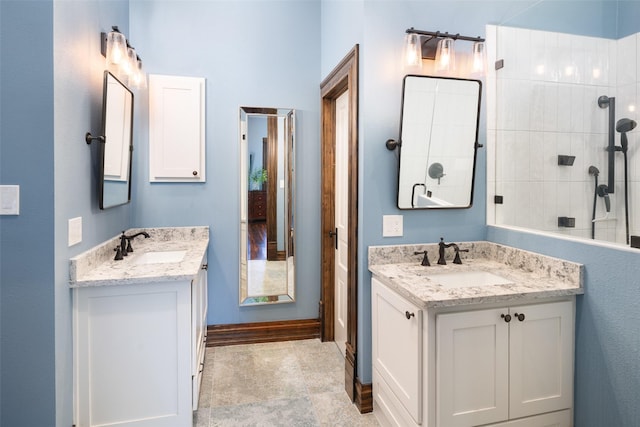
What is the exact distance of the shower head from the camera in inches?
80.0

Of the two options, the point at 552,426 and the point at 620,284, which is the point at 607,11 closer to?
the point at 620,284

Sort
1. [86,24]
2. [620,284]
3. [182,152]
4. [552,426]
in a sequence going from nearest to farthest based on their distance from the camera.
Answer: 1. [620,284]
2. [552,426]
3. [86,24]
4. [182,152]

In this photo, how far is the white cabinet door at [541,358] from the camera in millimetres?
1623

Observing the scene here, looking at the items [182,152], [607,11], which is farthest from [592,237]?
[182,152]

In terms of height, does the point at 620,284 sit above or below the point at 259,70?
below

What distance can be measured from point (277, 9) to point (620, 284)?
305cm

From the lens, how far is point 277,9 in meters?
3.13

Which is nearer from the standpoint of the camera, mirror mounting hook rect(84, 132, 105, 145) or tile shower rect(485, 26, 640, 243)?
mirror mounting hook rect(84, 132, 105, 145)

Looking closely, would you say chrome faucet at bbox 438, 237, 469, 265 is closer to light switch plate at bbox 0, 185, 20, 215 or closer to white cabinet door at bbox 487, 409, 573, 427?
white cabinet door at bbox 487, 409, 573, 427

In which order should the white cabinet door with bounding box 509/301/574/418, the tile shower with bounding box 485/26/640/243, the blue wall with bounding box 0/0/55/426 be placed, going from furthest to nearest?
the tile shower with bounding box 485/26/640/243 < the white cabinet door with bounding box 509/301/574/418 < the blue wall with bounding box 0/0/55/426

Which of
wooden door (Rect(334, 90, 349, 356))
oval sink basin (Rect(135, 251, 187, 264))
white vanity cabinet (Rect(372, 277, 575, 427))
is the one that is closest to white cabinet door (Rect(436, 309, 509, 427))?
white vanity cabinet (Rect(372, 277, 575, 427))

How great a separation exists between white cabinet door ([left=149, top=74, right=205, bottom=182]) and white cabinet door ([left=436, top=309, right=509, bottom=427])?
7.33ft

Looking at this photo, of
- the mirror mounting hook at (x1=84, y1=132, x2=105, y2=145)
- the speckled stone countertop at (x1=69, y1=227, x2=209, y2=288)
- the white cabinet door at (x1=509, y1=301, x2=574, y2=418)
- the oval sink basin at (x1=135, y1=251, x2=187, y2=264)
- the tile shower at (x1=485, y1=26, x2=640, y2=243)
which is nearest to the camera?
the white cabinet door at (x1=509, y1=301, x2=574, y2=418)

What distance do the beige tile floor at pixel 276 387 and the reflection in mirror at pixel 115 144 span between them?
4.44 ft
